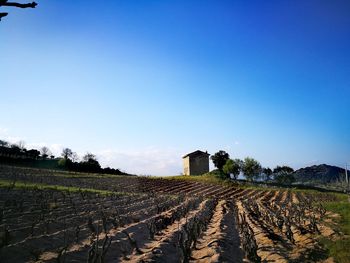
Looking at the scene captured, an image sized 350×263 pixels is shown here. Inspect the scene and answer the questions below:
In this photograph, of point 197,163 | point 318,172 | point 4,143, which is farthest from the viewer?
point 318,172

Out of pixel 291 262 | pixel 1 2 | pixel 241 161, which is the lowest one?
pixel 291 262

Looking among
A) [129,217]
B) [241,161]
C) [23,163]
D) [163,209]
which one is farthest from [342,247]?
[241,161]

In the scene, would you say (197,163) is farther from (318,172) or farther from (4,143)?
(318,172)

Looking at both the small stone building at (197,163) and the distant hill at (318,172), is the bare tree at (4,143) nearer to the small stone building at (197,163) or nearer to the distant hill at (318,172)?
the small stone building at (197,163)

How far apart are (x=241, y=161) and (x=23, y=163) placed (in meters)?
42.6

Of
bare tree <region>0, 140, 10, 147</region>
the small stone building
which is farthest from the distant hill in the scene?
bare tree <region>0, 140, 10, 147</region>

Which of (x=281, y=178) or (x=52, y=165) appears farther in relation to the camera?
(x=281, y=178)

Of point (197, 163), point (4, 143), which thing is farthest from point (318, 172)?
point (4, 143)

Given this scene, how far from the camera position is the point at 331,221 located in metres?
17.9

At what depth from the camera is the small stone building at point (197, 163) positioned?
74.7m

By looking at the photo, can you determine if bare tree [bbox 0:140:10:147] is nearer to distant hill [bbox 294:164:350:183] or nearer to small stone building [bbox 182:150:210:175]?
small stone building [bbox 182:150:210:175]

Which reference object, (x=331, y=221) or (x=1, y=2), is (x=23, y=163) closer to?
(x=331, y=221)

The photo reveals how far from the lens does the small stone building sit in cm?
7470

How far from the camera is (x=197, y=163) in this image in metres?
75.2
